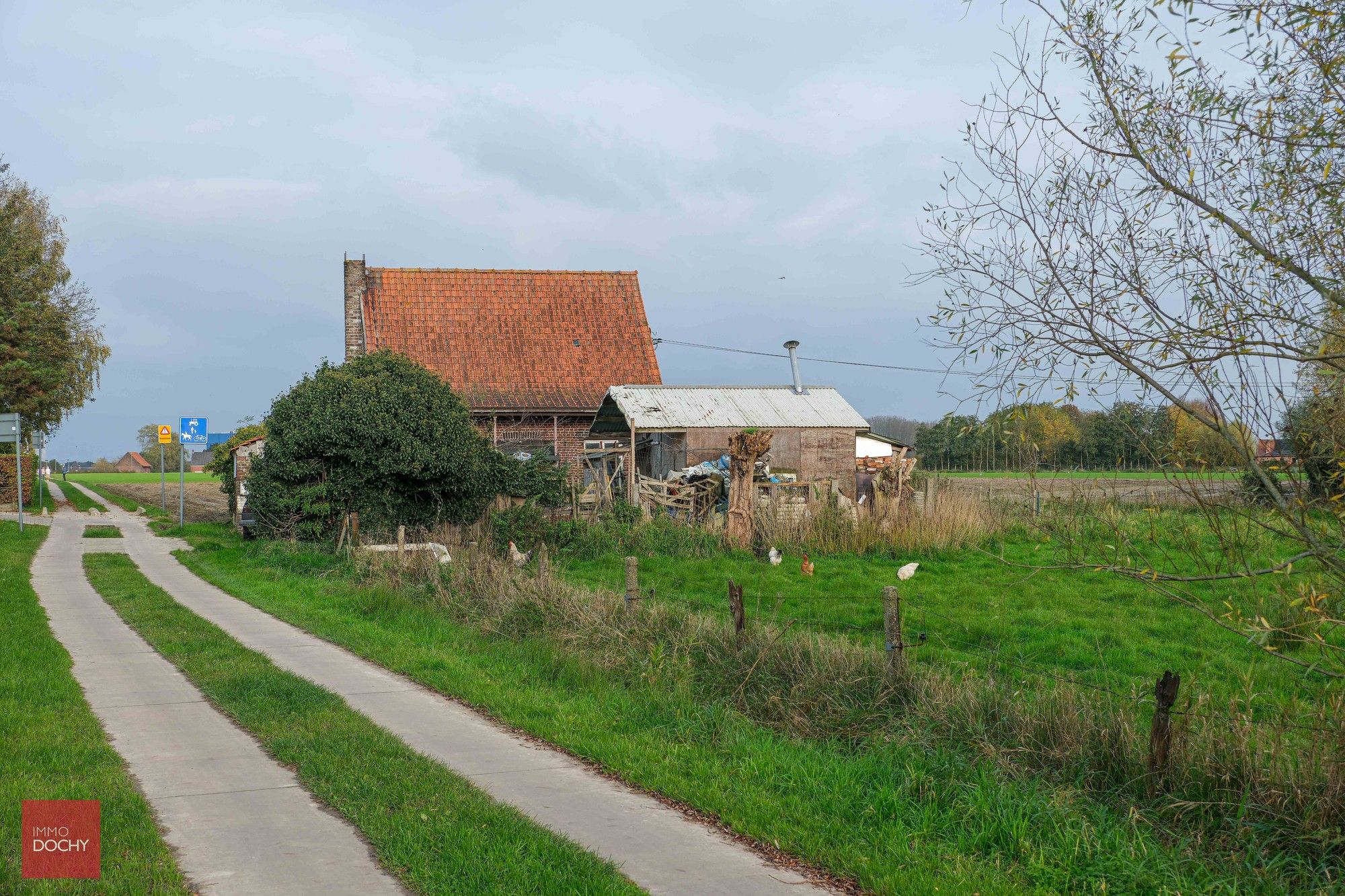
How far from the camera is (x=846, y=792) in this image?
661 centimetres

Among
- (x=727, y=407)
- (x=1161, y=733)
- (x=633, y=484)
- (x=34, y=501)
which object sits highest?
(x=727, y=407)

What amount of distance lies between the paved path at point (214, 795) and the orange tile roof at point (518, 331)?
2352 centimetres

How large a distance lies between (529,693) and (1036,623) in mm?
7200

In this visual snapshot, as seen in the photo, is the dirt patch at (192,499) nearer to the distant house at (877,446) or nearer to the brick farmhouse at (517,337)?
the brick farmhouse at (517,337)

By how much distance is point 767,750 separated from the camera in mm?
7449

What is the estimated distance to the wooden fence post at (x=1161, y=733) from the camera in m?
6.25

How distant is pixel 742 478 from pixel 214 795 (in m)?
15.8

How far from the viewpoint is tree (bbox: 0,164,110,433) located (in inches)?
1191

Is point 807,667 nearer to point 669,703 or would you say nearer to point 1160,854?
point 669,703

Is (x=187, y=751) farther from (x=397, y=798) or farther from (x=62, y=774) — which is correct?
(x=397, y=798)

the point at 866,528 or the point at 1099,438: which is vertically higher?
the point at 1099,438

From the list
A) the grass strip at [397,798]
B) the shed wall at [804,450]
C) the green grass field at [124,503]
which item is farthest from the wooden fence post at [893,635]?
the green grass field at [124,503]

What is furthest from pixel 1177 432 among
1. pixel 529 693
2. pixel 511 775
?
pixel 529 693

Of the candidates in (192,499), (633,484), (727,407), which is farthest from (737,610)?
(192,499)
